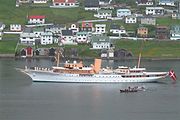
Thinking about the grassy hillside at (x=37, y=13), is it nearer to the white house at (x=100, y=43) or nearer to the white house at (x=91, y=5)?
the white house at (x=91, y=5)

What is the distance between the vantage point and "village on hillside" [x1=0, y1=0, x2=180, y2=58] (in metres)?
88.8

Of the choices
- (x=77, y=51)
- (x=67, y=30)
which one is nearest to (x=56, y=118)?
(x=77, y=51)

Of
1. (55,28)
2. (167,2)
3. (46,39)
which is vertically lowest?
(46,39)

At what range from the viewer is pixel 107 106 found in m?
55.1

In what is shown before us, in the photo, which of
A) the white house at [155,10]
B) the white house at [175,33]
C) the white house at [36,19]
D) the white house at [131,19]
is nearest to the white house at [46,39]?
the white house at [36,19]

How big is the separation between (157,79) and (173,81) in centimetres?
232

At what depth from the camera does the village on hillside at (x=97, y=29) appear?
291 feet

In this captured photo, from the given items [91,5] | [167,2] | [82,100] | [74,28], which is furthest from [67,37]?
[82,100]

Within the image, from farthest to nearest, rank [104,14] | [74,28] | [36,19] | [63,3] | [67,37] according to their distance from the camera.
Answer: [63,3] < [104,14] < [36,19] < [74,28] < [67,37]

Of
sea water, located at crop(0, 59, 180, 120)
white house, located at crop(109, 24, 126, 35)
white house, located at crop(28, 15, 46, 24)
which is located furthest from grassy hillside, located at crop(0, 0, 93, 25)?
sea water, located at crop(0, 59, 180, 120)

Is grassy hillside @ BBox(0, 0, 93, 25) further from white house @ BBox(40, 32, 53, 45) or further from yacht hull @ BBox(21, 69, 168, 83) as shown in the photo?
yacht hull @ BBox(21, 69, 168, 83)

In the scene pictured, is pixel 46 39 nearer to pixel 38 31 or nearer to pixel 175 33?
pixel 38 31

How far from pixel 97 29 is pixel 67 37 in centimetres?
414

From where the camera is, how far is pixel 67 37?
299 feet
